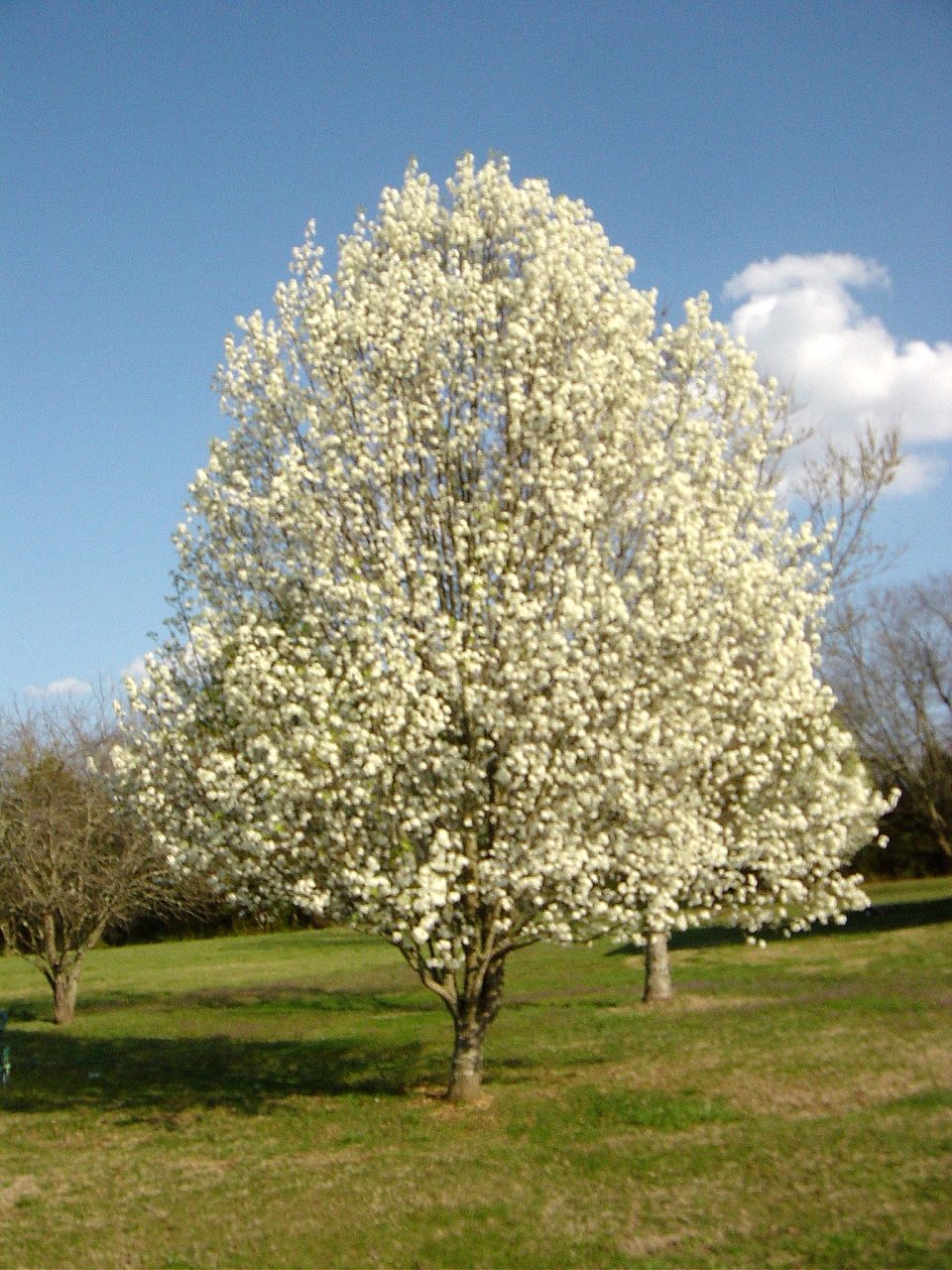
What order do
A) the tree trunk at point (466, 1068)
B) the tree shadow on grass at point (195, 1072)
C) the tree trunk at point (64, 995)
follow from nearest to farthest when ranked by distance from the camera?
the tree trunk at point (466, 1068) → the tree shadow on grass at point (195, 1072) → the tree trunk at point (64, 995)

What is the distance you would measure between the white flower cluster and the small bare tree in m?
11.9

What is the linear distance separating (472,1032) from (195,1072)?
760 cm

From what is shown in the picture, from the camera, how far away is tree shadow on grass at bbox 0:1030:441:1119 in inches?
641

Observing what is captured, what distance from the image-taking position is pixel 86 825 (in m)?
25.0

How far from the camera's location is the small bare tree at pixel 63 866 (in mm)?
24641

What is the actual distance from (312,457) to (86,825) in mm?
15054

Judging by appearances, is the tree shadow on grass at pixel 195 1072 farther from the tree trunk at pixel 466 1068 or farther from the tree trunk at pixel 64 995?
the tree trunk at pixel 64 995

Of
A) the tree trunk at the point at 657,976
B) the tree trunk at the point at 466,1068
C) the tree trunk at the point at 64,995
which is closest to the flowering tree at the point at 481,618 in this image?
the tree trunk at the point at 466,1068

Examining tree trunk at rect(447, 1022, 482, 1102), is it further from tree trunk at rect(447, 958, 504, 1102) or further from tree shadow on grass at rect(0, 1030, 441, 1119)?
tree shadow on grass at rect(0, 1030, 441, 1119)

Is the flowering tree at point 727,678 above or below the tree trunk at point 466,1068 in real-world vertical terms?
above

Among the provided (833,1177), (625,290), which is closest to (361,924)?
(833,1177)

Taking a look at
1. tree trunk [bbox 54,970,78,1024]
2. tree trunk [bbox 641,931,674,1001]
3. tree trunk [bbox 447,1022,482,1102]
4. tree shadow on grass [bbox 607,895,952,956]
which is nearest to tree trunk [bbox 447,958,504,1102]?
tree trunk [bbox 447,1022,482,1102]

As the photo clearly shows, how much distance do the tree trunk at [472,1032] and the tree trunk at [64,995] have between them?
1648 centimetres

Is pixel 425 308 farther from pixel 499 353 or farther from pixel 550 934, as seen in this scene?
pixel 550 934
